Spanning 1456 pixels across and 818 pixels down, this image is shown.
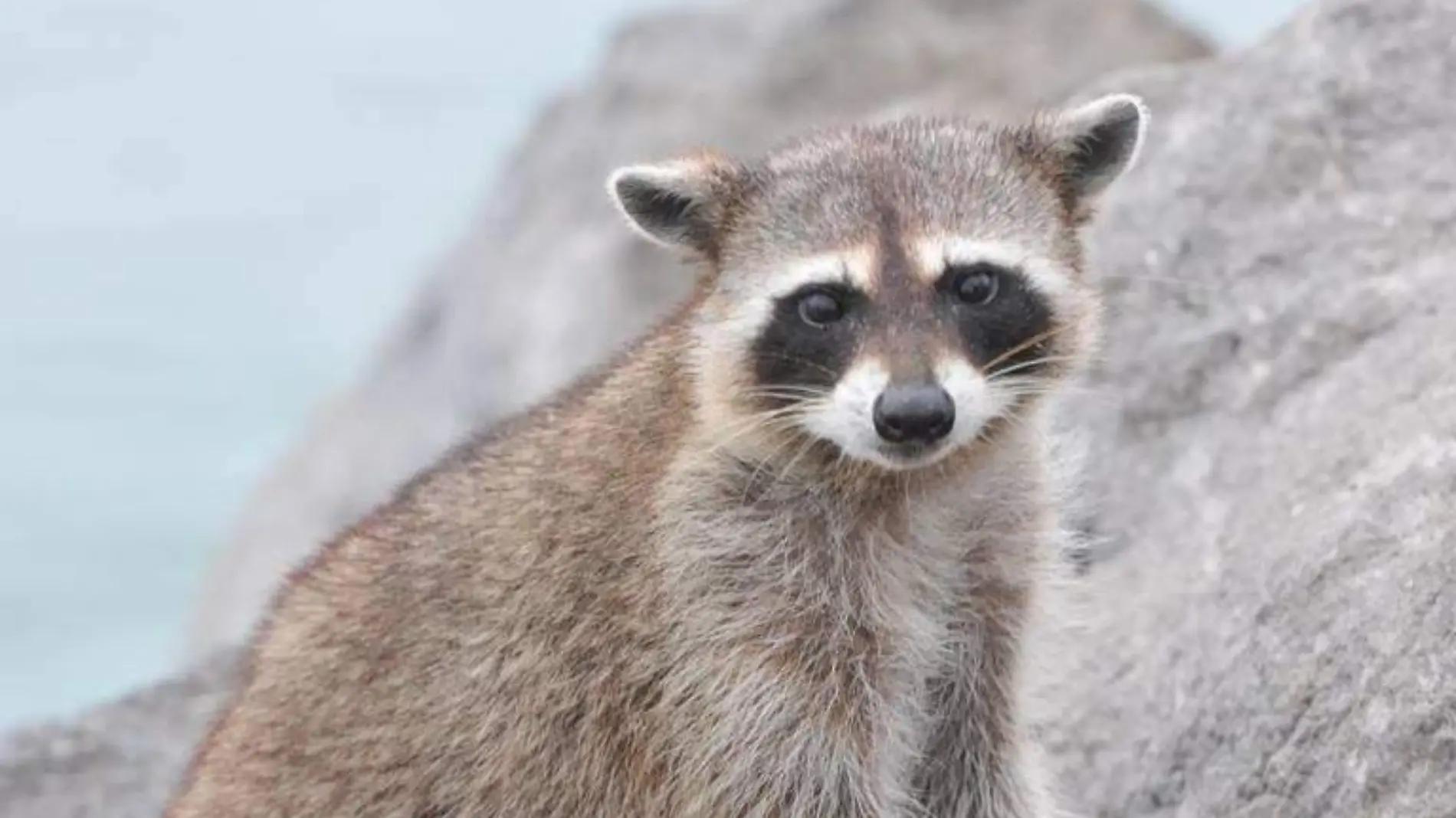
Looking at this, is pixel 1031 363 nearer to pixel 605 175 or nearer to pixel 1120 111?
pixel 1120 111

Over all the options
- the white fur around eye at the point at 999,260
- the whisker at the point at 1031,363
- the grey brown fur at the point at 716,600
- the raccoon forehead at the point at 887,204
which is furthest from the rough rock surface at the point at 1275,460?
the raccoon forehead at the point at 887,204

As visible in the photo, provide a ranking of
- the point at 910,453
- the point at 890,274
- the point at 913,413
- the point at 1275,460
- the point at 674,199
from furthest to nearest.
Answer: the point at 1275,460
the point at 674,199
the point at 890,274
the point at 910,453
the point at 913,413

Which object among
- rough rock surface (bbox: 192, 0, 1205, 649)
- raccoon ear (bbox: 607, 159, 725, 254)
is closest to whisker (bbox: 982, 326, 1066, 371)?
raccoon ear (bbox: 607, 159, 725, 254)

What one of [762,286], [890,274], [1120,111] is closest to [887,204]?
[890,274]

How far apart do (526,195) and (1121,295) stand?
713 centimetres

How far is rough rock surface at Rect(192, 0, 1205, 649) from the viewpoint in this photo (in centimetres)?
1315

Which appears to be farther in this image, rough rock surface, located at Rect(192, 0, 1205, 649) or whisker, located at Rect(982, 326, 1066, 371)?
rough rock surface, located at Rect(192, 0, 1205, 649)

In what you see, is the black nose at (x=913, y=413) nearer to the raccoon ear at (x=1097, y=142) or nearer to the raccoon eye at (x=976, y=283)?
the raccoon eye at (x=976, y=283)

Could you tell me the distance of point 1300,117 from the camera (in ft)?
26.8

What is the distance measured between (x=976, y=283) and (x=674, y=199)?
2.61 ft

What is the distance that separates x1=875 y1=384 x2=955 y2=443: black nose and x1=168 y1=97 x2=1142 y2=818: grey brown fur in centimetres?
19

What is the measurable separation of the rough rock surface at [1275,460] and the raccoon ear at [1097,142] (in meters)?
0.94

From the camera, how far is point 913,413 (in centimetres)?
541

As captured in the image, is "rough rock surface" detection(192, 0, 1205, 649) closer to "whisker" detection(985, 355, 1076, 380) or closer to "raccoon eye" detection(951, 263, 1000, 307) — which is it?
"whisker" detection(985, 355, 1076, 380)
